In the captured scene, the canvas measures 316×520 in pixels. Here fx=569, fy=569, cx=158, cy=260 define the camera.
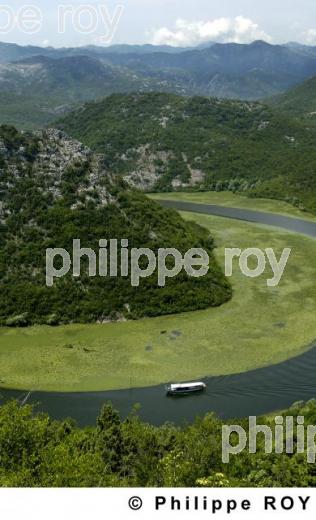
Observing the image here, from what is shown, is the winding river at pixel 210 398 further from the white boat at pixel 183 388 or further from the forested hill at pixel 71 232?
the forested hill at pixel 71 232

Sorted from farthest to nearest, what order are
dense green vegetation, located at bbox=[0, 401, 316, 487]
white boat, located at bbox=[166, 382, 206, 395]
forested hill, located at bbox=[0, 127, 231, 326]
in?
1. forested hill, located at bbox=[0, 127, 231, 326]
2. white boat, located at bbox=[166, 382, 206, 395]
3. dense green vegetation, located at bbox=[0, 401, 316, 487]

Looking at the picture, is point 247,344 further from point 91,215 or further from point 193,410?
point 91,215

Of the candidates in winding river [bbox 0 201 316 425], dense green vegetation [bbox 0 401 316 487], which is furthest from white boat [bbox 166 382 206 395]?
dense green vegetation [bbox 0 401 316 487]

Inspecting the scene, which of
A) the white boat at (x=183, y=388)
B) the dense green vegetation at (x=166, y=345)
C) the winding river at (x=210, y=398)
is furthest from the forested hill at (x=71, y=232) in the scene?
the white boat at (x=183, y=388)

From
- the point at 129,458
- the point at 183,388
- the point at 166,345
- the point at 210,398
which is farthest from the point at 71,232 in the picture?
the point at 129,458

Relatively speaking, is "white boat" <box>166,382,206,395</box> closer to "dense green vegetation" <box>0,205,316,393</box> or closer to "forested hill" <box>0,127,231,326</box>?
"dense green vegetation" <box>0,205,316,393</box>

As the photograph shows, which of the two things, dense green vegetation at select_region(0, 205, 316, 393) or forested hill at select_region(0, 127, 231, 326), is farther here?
forested hill at select_region(0, 127, 231, 326)

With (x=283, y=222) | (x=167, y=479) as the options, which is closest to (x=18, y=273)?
(x=167, y=479)
